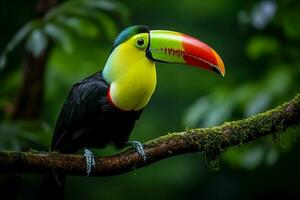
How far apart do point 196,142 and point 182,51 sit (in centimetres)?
68

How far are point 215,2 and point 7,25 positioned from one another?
253cm

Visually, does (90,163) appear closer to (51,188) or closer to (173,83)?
(51,188)

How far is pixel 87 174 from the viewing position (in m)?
3.84

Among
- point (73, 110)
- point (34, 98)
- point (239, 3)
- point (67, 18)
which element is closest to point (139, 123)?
point (239, 3)

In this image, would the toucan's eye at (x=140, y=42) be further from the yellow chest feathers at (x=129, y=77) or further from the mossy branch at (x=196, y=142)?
the mossy branch at (x=196, y=142)

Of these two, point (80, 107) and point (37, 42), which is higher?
point (37, 42)

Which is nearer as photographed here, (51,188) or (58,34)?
(51,188)

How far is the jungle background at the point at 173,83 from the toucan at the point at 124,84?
498 mm

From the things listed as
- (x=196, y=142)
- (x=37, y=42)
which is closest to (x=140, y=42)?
(x=196, y=142)

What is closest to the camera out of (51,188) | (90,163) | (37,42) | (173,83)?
(90,163)

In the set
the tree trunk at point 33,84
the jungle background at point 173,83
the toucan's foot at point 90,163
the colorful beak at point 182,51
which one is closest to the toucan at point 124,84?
the colorful beak at point 182,51

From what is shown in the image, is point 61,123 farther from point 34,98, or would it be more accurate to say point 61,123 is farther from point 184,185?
point 184,185

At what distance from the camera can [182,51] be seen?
436 cm

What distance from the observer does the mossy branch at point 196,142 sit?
3.83 metres
